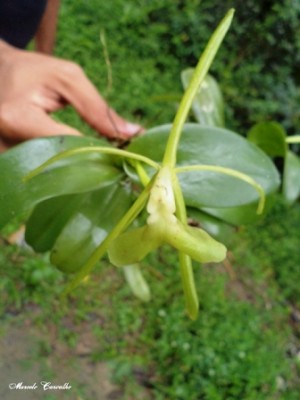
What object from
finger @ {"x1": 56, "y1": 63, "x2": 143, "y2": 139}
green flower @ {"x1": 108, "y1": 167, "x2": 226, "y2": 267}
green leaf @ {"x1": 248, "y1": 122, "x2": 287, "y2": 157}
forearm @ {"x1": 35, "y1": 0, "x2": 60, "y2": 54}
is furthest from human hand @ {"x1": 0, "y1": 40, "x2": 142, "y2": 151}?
forearm @ {"x1": 35, "y1": 0, "x2": 60, "y2": 54}

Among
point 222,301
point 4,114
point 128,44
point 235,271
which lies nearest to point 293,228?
point 235,271

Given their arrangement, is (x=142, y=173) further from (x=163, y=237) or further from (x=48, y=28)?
(x=48, y=28)

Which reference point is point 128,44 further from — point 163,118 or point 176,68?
point 163,118

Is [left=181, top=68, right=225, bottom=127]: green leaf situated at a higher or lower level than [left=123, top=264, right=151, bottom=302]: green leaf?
higher

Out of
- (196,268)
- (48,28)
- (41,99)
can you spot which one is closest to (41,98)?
(41,99)

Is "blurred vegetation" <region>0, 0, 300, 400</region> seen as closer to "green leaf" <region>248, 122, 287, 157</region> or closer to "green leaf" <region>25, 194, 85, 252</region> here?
"green leaf" <region>248, 122, 287, 157</region>

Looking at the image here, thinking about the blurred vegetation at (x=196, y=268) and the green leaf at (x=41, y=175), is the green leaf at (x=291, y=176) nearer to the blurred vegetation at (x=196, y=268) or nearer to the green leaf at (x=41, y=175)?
the blurred vegetation at (x=196, y=268)
